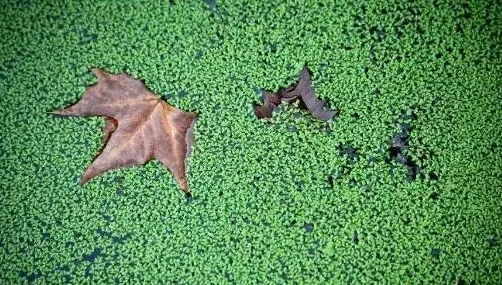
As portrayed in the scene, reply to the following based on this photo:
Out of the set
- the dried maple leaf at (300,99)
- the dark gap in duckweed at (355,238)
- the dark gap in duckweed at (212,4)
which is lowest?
the dark gap in duckweed at (355,238)

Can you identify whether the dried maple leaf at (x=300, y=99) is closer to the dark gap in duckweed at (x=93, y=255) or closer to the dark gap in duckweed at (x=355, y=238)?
the dark gap in duckweed at (x=355, y=238)

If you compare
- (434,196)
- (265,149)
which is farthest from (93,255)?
(434,196)

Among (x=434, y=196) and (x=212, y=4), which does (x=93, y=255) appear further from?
(x=434, y=196)

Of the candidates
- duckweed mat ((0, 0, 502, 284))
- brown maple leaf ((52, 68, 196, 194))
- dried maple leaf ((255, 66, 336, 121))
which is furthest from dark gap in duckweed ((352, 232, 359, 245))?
brown maple leaf ((52, 68, 196, 194))

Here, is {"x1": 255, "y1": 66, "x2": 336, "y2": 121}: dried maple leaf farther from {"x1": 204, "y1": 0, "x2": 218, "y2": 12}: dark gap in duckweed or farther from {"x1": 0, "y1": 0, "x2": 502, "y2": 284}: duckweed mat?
{"x1": 204, "y1": 0, "x2": 218, "y2": 12}: dark gap in duckweed

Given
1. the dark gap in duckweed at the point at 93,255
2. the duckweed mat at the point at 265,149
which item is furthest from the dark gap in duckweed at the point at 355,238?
the dark gap in duckweed at the point at 93,255

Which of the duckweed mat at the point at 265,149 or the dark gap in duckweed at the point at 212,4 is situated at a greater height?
the dark gap in duckweed at the point at 212,4

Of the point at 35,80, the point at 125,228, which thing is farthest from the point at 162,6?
the point at 125,228
